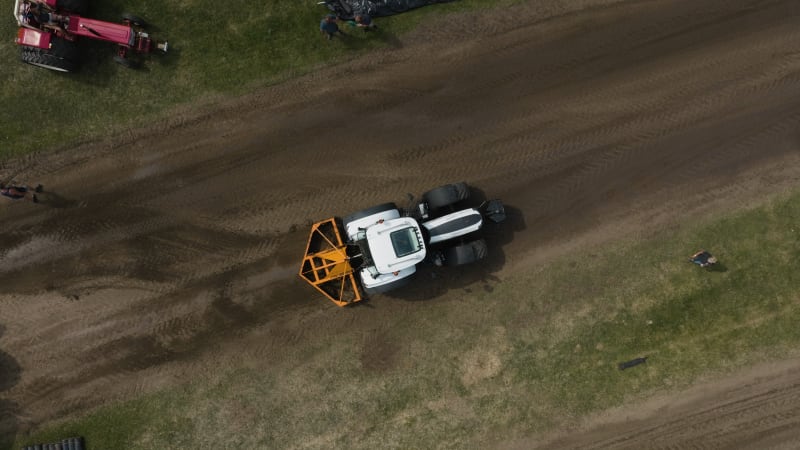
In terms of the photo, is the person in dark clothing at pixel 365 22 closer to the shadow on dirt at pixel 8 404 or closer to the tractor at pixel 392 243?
the tractor at pixel 392 243

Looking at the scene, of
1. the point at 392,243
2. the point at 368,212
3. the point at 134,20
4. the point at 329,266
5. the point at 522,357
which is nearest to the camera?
the point at 392,243

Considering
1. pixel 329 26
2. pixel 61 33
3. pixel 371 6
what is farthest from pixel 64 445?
pixel 371 6

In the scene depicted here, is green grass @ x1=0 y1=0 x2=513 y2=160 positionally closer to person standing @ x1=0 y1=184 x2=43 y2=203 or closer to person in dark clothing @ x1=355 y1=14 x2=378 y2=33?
person in dark clothing @ x1=355 y1=14 x2=378 y2=33

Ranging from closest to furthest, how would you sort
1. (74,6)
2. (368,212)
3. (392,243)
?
(392,243) < (368,212) < (74,6)

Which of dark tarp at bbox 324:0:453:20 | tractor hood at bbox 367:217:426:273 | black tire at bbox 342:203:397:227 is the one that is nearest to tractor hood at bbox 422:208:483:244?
tractor hood at bbox 367:217:426:273

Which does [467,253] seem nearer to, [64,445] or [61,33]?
[64,445]
